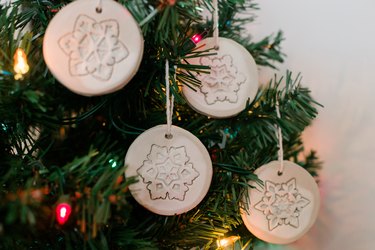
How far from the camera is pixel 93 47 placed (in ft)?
1.31

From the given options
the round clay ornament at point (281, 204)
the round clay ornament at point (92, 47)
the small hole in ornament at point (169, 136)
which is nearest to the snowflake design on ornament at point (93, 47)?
the round clay ornament at point (92, 47)

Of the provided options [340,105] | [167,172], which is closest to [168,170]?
[167,172]

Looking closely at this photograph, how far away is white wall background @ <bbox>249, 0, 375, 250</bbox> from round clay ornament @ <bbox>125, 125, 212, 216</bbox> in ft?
0.97

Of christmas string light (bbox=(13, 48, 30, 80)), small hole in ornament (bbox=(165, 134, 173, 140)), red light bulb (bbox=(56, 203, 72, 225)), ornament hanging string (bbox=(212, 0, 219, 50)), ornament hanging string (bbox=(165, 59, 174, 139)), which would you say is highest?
ornament hanging string (bbox=(212, 0, 219, 50))

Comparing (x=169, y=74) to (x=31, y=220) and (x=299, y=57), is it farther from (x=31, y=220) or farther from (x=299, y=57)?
(x=299, y=57)

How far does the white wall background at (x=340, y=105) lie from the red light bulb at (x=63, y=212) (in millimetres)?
438

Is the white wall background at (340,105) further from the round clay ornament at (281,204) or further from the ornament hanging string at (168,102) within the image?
the ornament hanging string at (168,102)

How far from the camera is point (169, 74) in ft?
1.51

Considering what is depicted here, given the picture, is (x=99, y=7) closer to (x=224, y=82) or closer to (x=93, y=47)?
(x=93, y=47)

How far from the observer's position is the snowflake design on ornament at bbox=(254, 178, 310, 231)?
0.52m

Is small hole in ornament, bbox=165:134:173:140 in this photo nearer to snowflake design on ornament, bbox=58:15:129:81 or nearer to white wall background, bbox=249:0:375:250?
snowflake design on ornament, bbox=58:15:129:81

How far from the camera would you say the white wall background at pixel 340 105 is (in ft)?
2.11

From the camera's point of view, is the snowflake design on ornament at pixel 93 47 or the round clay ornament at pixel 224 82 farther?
the round clay ornament at pixel 224 82

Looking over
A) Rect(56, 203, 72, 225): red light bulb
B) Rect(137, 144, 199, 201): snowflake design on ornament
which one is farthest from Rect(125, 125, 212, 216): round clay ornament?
Rect(56, 203, 72, 225): red light bulb
